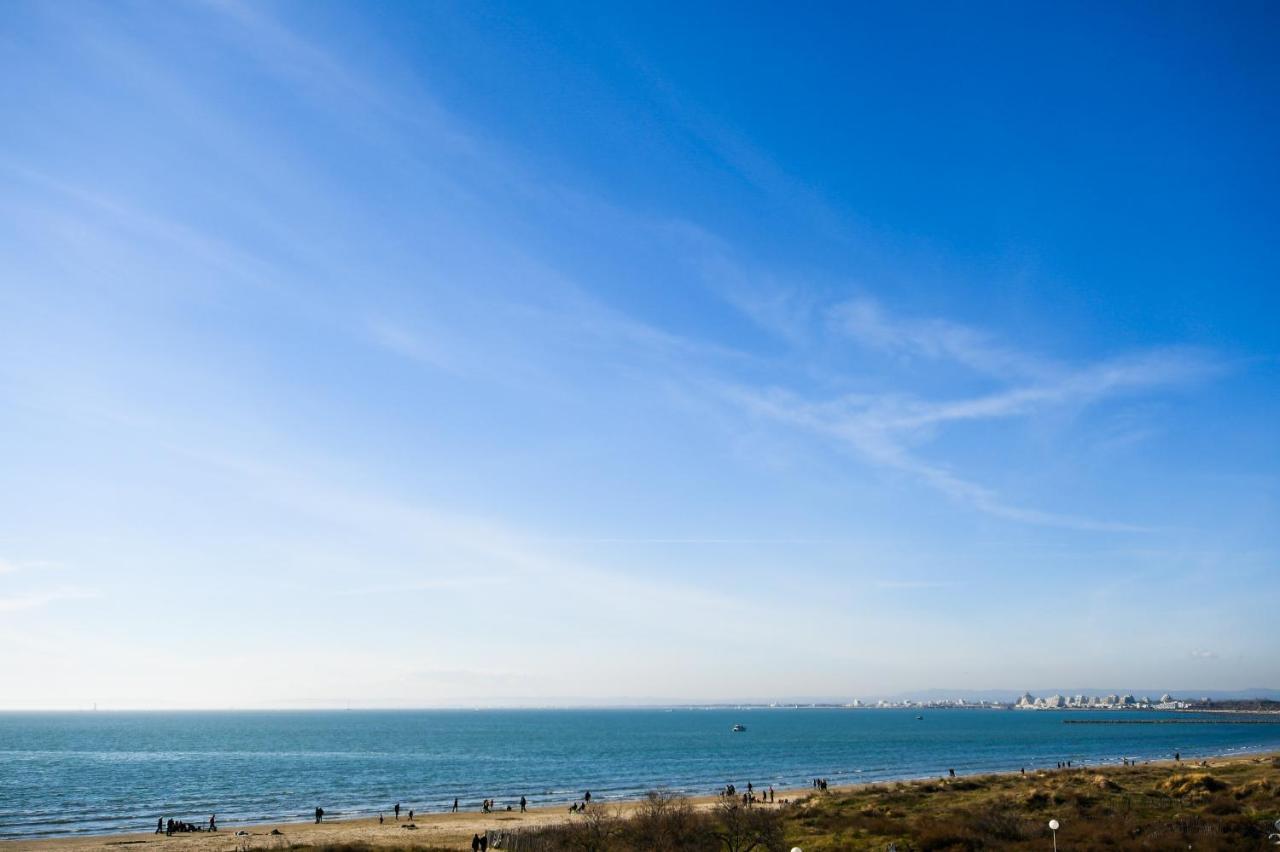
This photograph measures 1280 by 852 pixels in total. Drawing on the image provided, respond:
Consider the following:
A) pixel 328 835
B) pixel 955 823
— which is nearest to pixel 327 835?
pixel 328 835

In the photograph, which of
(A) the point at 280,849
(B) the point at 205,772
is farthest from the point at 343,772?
(A) the point at 280,849

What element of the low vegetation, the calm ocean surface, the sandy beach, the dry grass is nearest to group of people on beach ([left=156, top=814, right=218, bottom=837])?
the sandy beach

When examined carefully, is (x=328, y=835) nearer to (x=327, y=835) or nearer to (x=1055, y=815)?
(x=327, y=835)

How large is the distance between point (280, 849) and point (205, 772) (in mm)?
73562

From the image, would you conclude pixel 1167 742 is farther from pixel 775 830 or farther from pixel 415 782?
pixel 775 830

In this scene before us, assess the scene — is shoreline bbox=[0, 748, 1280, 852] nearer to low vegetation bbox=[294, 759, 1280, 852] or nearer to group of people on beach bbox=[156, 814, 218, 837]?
group of people on beach bbox=[156, 814, 218, 837]

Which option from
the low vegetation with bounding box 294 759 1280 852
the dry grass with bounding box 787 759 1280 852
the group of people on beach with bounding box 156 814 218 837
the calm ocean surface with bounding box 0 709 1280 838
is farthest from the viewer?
the calm ocean surface with bounding box 0 709 1280 838

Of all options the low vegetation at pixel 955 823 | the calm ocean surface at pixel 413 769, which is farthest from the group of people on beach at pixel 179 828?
the low vegetation at pixel 955 823

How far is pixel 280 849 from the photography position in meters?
36.9

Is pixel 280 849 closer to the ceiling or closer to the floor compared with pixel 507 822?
closer to the ceiling

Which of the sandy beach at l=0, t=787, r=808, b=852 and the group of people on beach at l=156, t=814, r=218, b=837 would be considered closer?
the sandy beach at l=0, t=787, r=808, b=852

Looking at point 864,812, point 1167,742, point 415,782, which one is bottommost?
point 1167,742

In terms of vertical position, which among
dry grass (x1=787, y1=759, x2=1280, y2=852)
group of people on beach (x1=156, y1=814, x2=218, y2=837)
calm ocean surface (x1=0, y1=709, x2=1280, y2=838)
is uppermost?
dry grass (x1=787, y1=759, x2=1280, y2=852)

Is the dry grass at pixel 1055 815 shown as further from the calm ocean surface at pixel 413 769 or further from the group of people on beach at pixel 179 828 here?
the group of people on beach at pixel 179 828
